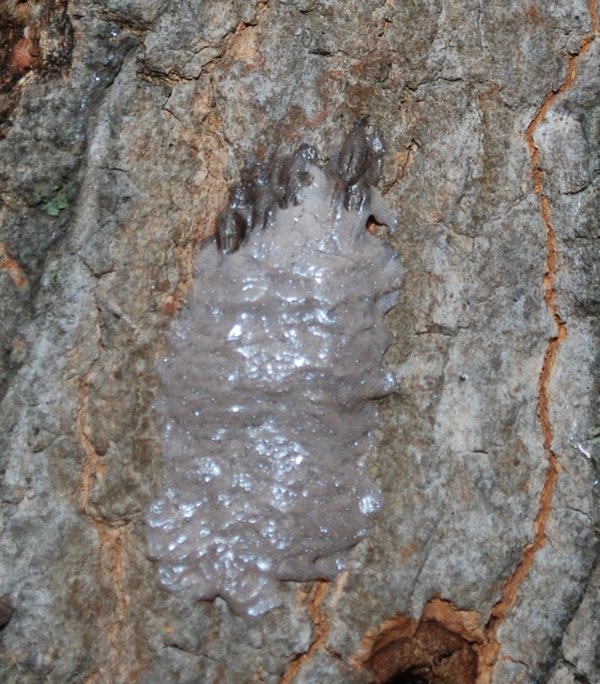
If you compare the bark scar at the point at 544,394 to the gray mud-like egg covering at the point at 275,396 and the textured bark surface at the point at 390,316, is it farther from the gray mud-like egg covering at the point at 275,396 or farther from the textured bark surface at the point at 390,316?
the gray mud-like egg covering at the point at 275,396

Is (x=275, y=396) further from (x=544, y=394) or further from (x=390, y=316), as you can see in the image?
(x=544, y=394)

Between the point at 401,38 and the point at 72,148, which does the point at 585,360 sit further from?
the point at 72,148

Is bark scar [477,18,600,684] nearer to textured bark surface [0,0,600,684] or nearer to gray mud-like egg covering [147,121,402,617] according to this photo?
textured bark surface [0,0,600,684]

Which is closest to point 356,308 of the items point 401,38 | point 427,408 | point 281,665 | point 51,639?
point 427,408

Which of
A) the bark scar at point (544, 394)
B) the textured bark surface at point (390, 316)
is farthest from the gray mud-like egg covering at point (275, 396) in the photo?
the bark scar at point (544, 394)

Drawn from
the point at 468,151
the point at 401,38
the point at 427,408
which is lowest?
the point at 427,408

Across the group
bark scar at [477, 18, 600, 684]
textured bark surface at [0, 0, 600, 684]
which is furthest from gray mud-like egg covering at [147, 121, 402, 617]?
bark scar at [477, 18, 600, 684]
